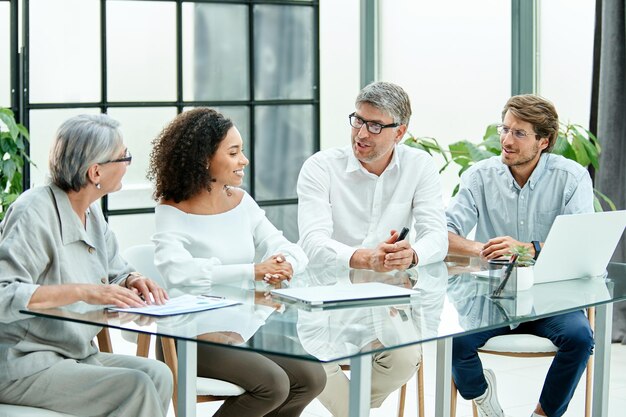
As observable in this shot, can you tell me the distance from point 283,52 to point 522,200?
2.74m

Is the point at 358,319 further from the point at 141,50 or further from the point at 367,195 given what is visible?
the point at 141,50

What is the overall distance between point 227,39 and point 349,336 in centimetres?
397

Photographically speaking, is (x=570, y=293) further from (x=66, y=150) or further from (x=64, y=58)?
(x=64, y=58)

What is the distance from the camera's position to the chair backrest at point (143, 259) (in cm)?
321

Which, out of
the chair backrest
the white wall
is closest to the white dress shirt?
the chair backrest

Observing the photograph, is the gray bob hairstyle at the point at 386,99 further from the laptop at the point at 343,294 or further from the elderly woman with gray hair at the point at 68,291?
the elderly woman with gray hair at the point at 68,291

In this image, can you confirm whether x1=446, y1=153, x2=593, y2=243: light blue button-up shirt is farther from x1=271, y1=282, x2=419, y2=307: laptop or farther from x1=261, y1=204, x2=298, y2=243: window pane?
x1=261, y1=204, x2=298, y2=243: window pane

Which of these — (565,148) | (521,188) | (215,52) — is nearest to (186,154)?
(521,188)

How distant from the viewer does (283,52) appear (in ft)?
→ 20.1

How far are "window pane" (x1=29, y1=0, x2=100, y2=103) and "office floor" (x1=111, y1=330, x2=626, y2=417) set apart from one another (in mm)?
1328

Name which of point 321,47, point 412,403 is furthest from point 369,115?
point 321,47

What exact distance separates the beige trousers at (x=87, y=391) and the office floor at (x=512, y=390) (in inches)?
63.1

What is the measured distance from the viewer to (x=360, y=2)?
6633 mm

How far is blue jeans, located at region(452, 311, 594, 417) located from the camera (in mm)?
3270
